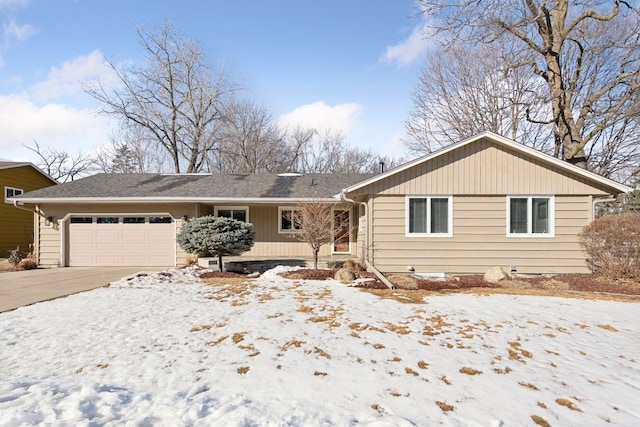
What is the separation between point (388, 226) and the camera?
363 inches

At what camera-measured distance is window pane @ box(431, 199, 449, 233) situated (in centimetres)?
919

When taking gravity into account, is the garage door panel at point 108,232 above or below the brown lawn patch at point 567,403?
above

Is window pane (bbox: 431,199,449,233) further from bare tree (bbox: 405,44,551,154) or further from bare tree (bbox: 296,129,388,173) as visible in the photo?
bare tree (bbox: 296,129,388,173)

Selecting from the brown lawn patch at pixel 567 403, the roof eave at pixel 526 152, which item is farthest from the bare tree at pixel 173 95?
the brown lawn patch at pixel 567 403

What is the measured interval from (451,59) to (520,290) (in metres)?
16.3

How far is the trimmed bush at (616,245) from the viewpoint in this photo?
24.5ft

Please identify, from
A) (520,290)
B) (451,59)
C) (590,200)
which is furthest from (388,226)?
(451,59)

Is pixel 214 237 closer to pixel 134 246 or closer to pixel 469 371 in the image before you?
pixel 134 246

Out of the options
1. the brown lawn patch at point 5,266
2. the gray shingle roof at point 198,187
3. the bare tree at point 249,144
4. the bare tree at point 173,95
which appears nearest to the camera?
the brown lawn patch at point 5,266

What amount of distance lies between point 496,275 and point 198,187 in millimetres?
10442

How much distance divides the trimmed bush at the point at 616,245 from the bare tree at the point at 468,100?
10625mm

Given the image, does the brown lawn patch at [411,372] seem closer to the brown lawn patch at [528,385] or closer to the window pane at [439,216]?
the brown lawn patch at [528,385]

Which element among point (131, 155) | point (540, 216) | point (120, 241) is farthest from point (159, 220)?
point (131, 155)

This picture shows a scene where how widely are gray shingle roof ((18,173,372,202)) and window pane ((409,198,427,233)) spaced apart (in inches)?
132
